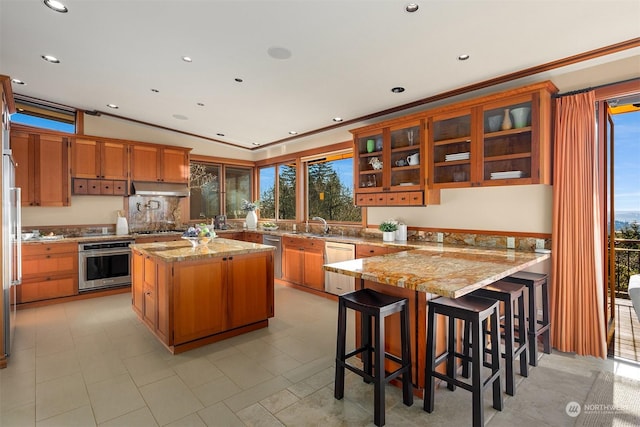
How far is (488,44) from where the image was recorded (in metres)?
2.68

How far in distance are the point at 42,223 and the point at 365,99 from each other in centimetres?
529

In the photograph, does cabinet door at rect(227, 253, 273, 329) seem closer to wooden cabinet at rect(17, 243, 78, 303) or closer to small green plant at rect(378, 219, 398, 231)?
small green plant at rect(378, 219, 398, 231)

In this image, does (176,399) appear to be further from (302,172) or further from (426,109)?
(302,172)

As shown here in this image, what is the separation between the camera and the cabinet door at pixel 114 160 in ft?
17.4

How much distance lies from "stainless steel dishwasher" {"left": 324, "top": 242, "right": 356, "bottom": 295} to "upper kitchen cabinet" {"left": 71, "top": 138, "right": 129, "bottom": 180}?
3.82m

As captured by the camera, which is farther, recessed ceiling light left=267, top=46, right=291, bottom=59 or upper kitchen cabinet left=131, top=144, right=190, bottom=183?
upper kitchen cabinet left=131, top=144, right=190, bottom=183

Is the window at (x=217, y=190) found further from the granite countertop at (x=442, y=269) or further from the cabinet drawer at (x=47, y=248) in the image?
the granite countertop at (x=442, y=269)

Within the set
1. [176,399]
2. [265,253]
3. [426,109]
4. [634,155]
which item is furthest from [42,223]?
[634,155]

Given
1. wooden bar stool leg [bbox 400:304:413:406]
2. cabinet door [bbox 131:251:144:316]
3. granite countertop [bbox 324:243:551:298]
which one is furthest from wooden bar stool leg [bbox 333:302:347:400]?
cabinet door [bbox 131:251:144:316]

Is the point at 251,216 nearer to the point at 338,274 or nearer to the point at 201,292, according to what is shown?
the point at 338,274

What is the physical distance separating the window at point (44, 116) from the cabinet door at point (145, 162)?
940 mm

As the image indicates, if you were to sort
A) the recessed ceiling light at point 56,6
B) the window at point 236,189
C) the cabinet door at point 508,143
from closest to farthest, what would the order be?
the recessed ceiling light at point 56,6, the cabinet door at point 508,143, the window at point 236,189

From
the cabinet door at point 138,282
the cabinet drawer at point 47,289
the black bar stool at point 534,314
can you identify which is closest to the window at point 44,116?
the cabinet drawer at point 47,289

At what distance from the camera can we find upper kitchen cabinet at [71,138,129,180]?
5.08 metres
